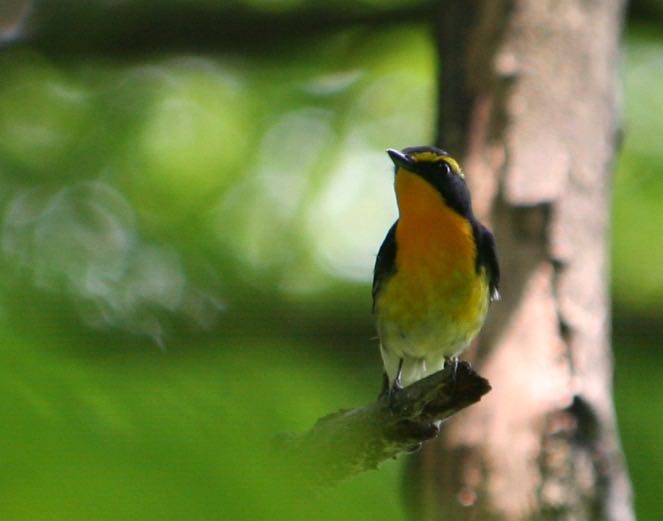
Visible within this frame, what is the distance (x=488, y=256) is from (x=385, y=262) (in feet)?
1.38

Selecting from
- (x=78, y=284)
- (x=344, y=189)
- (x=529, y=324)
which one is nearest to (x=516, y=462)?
(x=529, y=324)

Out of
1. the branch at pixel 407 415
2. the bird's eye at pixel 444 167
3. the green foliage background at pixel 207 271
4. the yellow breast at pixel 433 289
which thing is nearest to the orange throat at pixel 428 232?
the yellow breast at pixel 433 289

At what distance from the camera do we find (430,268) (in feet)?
13.1

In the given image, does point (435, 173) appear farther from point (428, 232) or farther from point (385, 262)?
point (385, 262)

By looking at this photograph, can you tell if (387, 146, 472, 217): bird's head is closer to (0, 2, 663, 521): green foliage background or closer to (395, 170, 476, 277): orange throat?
(395, 170, 476, 277): orange throat

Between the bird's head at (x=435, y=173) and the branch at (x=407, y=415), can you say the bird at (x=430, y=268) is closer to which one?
the bird's head at (x=435, y=173)

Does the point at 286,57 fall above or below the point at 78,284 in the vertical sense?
above

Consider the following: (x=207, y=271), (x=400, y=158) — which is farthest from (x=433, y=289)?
(x=207, y=271)

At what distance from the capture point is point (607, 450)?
12.2 feet

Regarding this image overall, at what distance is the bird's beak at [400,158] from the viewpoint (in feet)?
13.7

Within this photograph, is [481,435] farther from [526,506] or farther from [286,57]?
[286,57]

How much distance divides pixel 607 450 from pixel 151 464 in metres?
3.58

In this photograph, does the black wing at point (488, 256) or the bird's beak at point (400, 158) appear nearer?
the black wing at point (488, 256)

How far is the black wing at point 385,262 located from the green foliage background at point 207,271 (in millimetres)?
426
